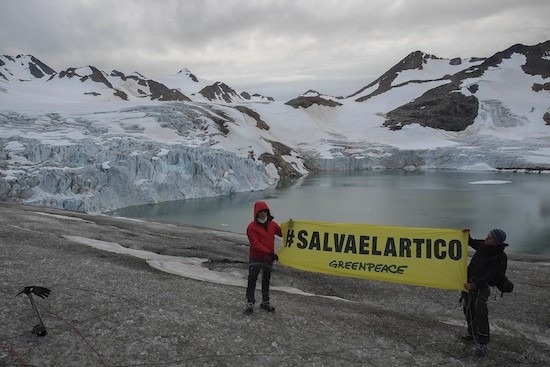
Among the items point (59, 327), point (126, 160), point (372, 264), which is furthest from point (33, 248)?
point (126, 160)

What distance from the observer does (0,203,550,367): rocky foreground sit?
6371 mm

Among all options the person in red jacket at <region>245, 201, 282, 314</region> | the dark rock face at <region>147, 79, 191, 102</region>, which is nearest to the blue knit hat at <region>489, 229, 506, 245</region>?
the person in red jacket at <region>245, 201, 282, 314</region>

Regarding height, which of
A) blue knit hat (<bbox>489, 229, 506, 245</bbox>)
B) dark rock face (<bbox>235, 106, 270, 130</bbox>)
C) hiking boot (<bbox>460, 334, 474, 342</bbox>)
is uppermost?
dark rock face (<bbox>235, 106, 270, 130</bbox>)

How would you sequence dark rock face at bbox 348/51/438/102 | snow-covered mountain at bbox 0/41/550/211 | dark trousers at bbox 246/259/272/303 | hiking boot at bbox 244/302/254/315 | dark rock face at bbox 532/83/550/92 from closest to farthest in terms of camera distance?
dark trousers at bbox 246/259/272/303
hiking boot at bbox 244/302/254/315
snow-covered mountain at bbox 0/41/550/211
dark rock face at bbox 532/83/550/92
dark rock face at bbox 348/51/438/102

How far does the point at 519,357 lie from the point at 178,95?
168 metres

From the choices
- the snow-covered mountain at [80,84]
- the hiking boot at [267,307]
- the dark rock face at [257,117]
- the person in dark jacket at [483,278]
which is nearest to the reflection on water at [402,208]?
the person in dark jacket at [483,278]

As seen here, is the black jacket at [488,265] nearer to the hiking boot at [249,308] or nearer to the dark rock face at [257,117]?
the hiking boot at [249,308]

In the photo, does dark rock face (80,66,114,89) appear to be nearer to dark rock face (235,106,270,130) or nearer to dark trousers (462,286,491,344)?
dark rock face (235,106,270,130)

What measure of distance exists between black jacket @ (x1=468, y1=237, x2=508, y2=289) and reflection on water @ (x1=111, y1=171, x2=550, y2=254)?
2125 cm

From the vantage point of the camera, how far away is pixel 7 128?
4675 cm

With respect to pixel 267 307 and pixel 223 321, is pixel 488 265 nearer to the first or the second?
pixel 267 307

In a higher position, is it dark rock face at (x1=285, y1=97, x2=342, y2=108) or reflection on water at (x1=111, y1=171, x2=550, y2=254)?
dark rock face at (x1=285, y1=97, x2=342, y2=108)

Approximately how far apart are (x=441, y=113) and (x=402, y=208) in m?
83.1

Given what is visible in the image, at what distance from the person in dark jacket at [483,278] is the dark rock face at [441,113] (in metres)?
105
